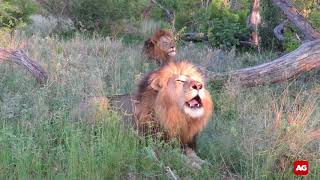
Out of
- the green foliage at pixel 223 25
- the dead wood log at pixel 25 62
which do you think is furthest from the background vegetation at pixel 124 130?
the green foliage at pixel 223 25

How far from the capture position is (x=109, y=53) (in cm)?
1001

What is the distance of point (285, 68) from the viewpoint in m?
6.42

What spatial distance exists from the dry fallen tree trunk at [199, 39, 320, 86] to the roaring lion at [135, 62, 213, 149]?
1.75 meters

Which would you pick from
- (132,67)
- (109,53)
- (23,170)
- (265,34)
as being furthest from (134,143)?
(265,34)

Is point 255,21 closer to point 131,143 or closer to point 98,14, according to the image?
point 98,14

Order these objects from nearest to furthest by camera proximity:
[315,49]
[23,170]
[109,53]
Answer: [23,170] → [315,49] → [109,53]

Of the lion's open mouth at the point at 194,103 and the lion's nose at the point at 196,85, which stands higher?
the lion's nose at the point at 196,85

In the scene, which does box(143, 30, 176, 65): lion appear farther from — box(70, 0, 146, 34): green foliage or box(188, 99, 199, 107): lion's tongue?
box(188, 99, 199, 107): lion's tongue

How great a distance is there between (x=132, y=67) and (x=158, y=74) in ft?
11.9

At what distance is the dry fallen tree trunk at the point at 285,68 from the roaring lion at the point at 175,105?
5.74ft

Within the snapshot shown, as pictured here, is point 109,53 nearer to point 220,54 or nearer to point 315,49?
point 220,54

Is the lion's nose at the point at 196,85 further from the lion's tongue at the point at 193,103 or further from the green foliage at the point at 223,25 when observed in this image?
the green foliage at the point at 223,25

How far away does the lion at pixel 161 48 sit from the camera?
9.86 m

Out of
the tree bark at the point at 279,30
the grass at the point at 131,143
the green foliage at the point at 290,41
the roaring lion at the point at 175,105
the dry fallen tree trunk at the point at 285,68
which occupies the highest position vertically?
the tree bark at the point at 279,30
